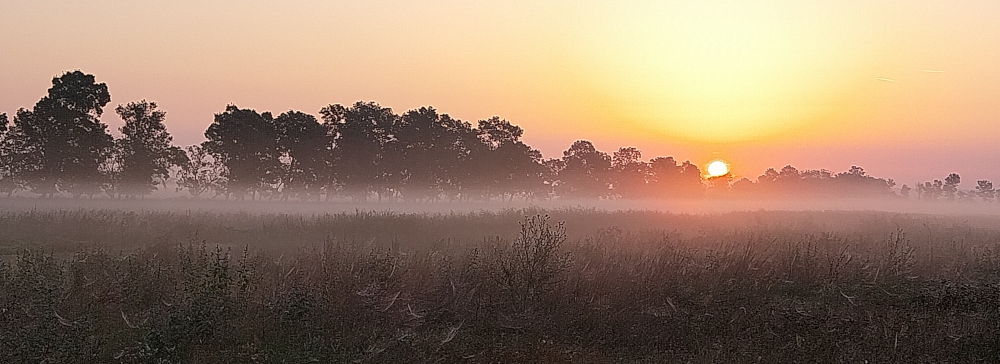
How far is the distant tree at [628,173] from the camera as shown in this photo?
74062 millimetres

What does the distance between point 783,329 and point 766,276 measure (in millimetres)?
1831

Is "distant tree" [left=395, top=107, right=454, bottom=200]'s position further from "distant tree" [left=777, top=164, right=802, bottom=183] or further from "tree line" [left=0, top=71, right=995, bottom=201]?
"distant tree" [left=777, top=164, right=802, bottom=183]

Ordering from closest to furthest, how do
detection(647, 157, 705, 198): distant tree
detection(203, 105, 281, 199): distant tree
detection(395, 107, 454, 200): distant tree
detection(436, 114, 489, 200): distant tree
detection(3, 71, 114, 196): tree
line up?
1. detection(3, 71, 114, 196): tree
2. detection(203, 105, 281, 199): distant tree
3. detection(395, 107, 454, 200): distant tree
4. detection(436, 114, 489, 200): distant tree
5. detection(647, 157, 705, 198): distant tree

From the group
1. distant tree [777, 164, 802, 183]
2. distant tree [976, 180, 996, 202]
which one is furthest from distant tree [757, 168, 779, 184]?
distant tree [976, 180, 996, 202]

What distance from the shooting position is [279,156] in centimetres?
4297

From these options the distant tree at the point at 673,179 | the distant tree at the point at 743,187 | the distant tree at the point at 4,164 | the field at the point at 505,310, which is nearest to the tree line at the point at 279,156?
the distant tree at the point at 4,164

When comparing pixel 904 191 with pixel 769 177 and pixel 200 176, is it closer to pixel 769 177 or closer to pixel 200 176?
pixel 769 177

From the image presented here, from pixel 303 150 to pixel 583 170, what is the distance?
35277 millimetres

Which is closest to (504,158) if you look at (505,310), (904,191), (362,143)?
(362,143)

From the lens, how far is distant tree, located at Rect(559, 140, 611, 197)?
224 feet

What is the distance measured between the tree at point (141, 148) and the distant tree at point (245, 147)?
313 cm

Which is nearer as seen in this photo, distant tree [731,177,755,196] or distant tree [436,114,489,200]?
distant tree [436,114,489,200]

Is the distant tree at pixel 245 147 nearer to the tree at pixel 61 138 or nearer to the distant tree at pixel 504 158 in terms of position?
the tree at pixel 61 138

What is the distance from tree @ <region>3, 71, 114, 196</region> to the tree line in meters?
0.05
